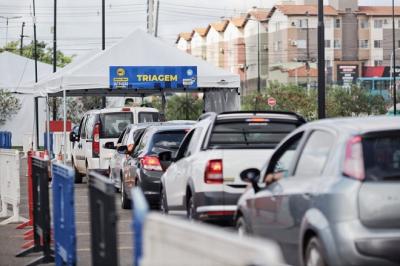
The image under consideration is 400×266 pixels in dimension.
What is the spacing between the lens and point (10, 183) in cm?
1803

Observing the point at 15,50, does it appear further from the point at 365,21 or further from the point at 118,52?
the point at 118,52

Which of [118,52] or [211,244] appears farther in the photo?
[118,52]

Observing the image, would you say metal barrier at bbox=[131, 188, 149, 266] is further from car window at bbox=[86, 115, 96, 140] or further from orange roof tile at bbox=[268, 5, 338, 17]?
orange roof tile at bbox=[268, 5, 338, 17]

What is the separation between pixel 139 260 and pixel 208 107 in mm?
26358

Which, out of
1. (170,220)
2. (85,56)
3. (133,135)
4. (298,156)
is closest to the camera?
(170,220)

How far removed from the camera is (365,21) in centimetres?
13175

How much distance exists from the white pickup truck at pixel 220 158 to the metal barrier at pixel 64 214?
2478 mm

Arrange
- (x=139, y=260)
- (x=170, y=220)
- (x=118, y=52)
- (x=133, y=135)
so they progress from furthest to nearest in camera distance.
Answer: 1. (x=118, y=52)
2. (x=133, y=135)
3. (x=139, y=260)
4. (x=170, y=220)

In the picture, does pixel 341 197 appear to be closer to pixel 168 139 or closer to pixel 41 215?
pixel 41 215

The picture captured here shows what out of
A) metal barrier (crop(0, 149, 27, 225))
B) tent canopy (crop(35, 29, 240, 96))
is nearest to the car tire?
tent canopy (crop(35, 29, 240, 96))

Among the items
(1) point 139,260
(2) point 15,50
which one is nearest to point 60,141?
(1) point 139,260

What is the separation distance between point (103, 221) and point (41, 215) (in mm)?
5134

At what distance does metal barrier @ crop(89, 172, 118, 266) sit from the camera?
23.4 feet

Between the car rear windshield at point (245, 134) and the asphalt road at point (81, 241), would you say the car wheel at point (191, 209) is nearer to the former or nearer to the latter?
the asphalt road at point (81, 241)
